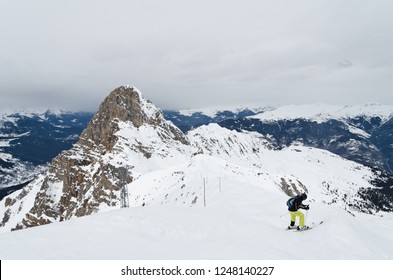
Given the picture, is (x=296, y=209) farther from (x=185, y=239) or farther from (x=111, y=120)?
(x=111, y=120)

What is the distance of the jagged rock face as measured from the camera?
138125mm

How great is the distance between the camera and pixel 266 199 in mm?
35219

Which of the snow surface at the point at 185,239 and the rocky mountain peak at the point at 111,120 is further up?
the rocky mountain peak at the point at 111,120

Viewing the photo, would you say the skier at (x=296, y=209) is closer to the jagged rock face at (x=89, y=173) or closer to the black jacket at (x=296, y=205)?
the black jacket at (x=296, y=205)

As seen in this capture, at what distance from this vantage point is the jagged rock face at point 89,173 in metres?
138

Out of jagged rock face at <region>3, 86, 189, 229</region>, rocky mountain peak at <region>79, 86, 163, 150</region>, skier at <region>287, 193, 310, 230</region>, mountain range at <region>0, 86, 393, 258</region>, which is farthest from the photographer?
rocky mountain peak at <region>79, 86, 163, 150</region>

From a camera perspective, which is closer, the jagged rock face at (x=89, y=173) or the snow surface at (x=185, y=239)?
the snow surface at (x=185, y=239)

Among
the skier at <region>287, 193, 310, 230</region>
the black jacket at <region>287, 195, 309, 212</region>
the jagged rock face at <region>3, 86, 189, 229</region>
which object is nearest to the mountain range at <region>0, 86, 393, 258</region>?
the jagged rock face at <region>3, 86, 189, 229</region>

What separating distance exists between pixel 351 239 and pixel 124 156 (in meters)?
146

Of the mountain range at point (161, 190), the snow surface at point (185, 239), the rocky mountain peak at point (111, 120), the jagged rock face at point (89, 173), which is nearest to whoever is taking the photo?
the snow surface at point (185, 239)

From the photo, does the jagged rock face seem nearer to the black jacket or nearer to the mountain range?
the mountain range

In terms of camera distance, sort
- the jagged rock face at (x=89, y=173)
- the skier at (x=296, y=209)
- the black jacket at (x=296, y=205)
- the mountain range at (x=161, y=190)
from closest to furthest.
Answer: the mountain range at (x=161, y=190) → the skier at (x=296, y=209) → the black jacket at (x=296, y=205) → the jagged rock face at (x=89, y=173)

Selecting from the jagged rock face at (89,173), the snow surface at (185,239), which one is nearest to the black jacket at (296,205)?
the snow surface at (185,239)
